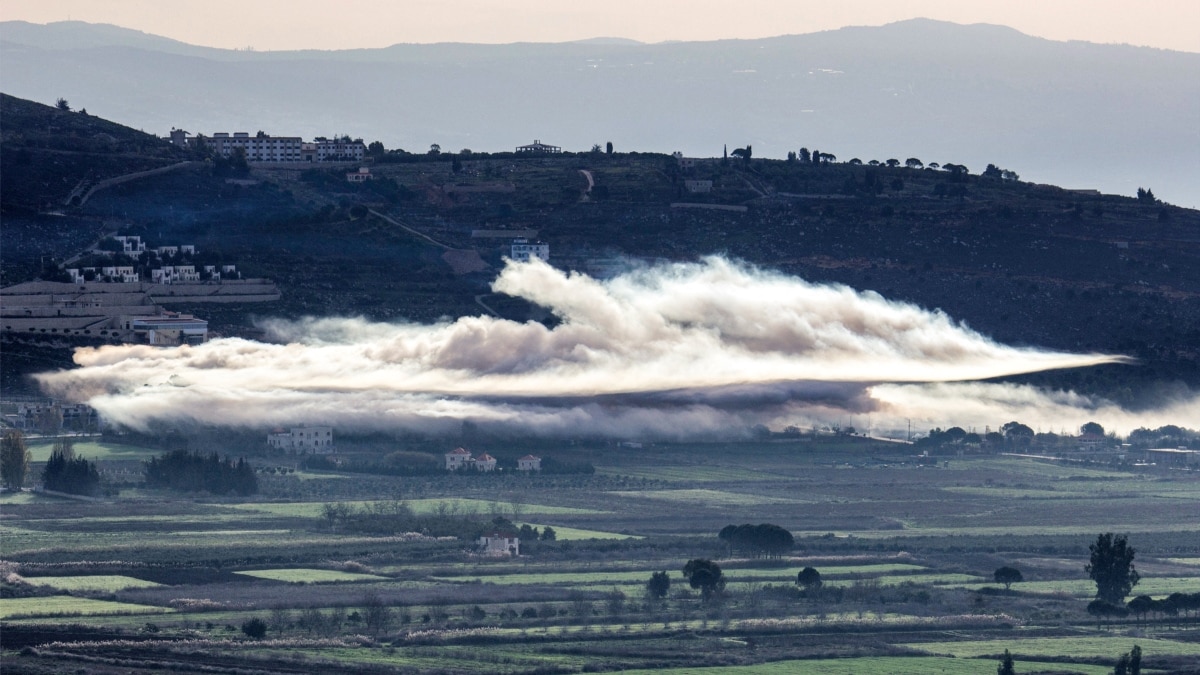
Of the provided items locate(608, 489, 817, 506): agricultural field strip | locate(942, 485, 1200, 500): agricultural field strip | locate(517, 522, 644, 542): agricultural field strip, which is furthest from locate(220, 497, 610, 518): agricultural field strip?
locate(942, 485, 1200, 500): agricultural field strip

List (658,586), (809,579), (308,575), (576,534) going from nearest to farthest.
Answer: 1. (658,586)
2. (809,579)
3. (308,575)
4. (576,534)

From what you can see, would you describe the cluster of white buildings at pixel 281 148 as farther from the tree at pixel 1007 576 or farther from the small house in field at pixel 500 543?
the tree at pixel 1007 576

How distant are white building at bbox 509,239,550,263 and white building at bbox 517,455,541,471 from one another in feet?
98.9

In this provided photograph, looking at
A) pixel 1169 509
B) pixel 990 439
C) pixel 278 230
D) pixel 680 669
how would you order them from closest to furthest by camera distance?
pixel 680 669
pixel 1169 509
pixel 990 439
pixel 278 230

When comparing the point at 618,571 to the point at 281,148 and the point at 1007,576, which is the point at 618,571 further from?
the point at 281,148

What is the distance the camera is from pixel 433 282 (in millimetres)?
130125

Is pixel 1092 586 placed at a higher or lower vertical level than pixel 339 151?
lower

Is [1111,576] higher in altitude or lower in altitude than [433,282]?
lower

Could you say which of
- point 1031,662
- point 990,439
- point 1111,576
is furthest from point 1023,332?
point 1031,662

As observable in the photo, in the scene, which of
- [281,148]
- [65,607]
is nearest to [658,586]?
[65,607]

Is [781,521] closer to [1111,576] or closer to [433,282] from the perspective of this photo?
[1111,576]

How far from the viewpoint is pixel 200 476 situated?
95.9m

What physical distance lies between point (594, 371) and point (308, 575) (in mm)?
30280

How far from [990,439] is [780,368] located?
53.0 ft
